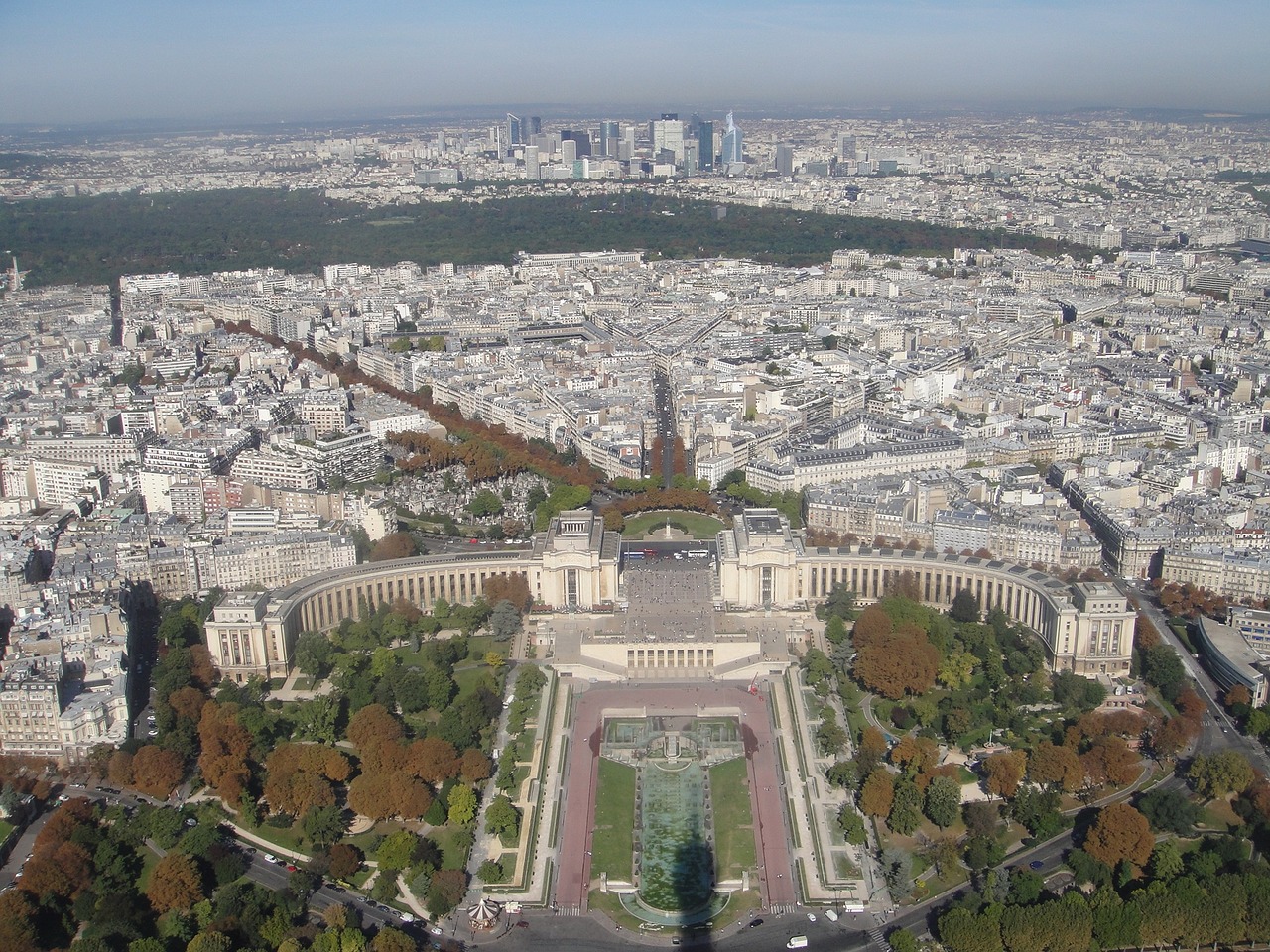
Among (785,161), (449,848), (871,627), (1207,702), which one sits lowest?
(449,848)

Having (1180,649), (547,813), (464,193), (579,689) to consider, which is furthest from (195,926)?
(464,193)

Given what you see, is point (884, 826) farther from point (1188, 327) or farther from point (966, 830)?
point (1188, 327)

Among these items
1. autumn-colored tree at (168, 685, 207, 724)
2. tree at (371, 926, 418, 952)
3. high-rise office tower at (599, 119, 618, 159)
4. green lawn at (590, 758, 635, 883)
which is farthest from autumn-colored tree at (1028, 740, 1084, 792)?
high-rise office tower at (599, 119, 618, 159)

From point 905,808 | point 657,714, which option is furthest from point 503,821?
point 905,808

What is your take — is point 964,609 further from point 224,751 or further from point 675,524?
point 224,751

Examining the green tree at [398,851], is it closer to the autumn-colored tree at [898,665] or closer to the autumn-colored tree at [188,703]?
the autumn-colored tree at [188,703]

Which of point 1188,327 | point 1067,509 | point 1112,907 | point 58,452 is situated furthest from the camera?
point 1188,327

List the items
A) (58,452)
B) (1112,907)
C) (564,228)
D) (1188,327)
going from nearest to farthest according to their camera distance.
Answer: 1. (1112,907)
2. (58,452)
3. (1188,327)
4. (564,228)

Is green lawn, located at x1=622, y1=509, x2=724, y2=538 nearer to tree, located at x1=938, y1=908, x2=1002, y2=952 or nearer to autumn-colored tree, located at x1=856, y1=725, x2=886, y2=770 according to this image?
autumn-colored tree, located at x1=856, y1=725, x2=886, y2=770
